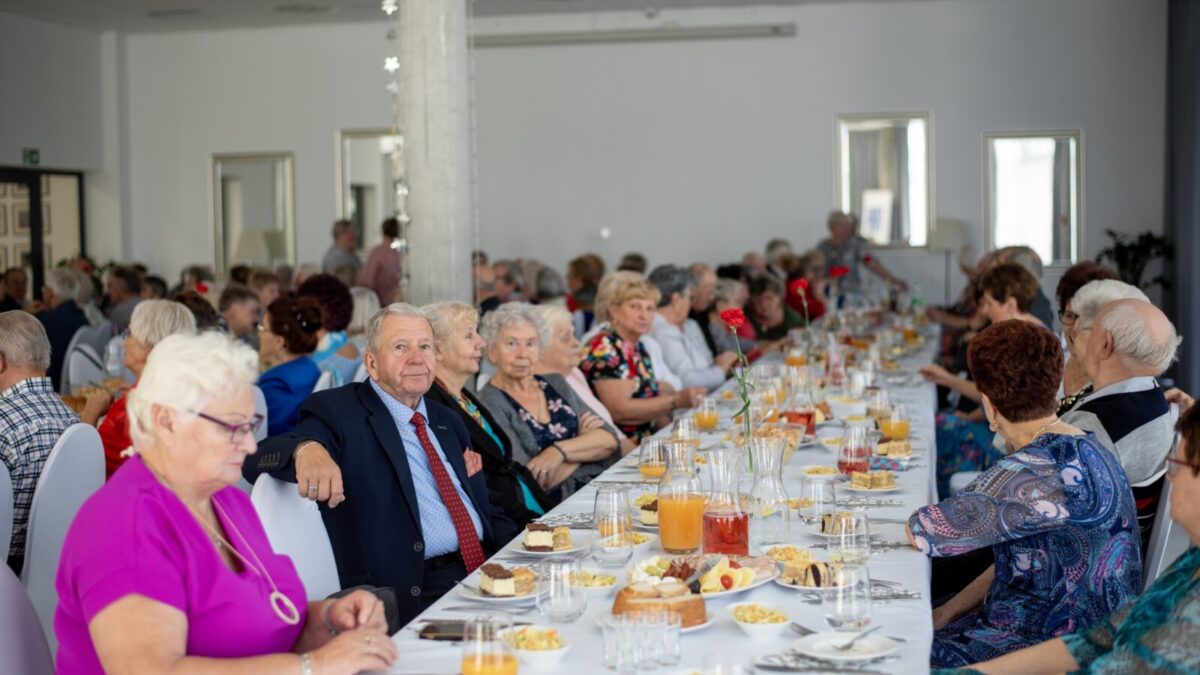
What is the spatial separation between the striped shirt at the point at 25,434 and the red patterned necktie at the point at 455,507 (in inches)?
43.3

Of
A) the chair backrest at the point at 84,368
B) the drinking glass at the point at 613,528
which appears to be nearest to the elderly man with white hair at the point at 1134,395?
the drinking glass at the point at 613,528

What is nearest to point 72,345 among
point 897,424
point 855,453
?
point 897,424

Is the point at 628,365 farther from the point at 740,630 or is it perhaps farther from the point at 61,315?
the point at 61,315

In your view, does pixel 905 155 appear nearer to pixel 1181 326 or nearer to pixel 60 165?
pixel 1181 326

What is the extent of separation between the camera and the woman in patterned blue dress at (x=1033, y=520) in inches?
106

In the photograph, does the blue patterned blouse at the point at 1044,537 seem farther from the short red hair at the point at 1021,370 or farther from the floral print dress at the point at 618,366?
the floral print dress at the point at 618,366

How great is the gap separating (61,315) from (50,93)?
5.17 metres

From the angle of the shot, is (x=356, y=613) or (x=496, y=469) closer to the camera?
(x=356, y=613)

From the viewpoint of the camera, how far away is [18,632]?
227 centimetres

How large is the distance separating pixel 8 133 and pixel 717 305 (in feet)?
24.6

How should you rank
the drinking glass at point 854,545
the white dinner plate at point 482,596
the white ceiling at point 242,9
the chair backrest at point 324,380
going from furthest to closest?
the white ceiling at point 242,9
the chair backrest at point 324,380
the drinking glass at point 854,545
the white dinner plate at point 482,596

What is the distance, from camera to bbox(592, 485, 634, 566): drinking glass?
260 centimetres

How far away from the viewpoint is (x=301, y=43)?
1342 cm

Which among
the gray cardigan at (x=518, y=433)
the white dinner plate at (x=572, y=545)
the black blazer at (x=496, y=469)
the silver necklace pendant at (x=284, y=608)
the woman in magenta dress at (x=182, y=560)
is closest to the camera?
the woman in magenta dress at (x=182, y=560)
